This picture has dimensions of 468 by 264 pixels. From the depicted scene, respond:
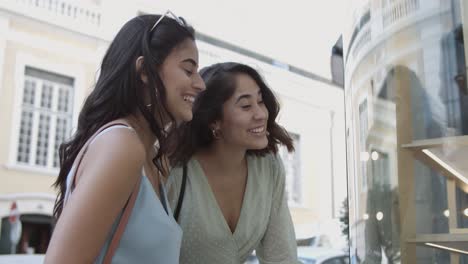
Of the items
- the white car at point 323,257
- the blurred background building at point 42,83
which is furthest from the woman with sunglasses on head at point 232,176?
the blurred background building at point 42,83

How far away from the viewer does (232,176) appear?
1502 millimetres

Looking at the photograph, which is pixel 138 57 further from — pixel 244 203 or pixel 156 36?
pixel 244 203

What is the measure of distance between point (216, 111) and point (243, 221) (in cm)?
30

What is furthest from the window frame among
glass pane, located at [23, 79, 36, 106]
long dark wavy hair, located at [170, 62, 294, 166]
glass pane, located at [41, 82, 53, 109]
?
long dark wavy hair, located at [170, 62, 294, 166]

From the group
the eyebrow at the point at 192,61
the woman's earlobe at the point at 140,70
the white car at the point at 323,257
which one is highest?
the eyebrow at the point at 192,61

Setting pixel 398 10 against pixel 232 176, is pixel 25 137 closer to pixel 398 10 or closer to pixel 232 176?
pixel 232 176

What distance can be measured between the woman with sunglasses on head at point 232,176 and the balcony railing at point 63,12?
1142cm

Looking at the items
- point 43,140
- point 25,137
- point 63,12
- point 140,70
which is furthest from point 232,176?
point 63,12

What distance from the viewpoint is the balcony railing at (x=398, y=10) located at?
1338 mm

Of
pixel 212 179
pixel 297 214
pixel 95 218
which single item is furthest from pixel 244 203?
pixel 297 214

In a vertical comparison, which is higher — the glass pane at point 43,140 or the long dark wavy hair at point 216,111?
the glass pane at point 43,140

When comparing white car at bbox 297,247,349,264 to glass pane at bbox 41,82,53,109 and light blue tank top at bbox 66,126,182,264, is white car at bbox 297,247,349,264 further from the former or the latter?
glass pane at bbox 41,82,53,109

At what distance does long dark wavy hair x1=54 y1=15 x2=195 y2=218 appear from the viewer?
984 millimetres

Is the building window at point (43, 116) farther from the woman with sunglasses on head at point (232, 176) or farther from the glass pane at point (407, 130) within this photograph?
the glass pane at point (407, 130)
